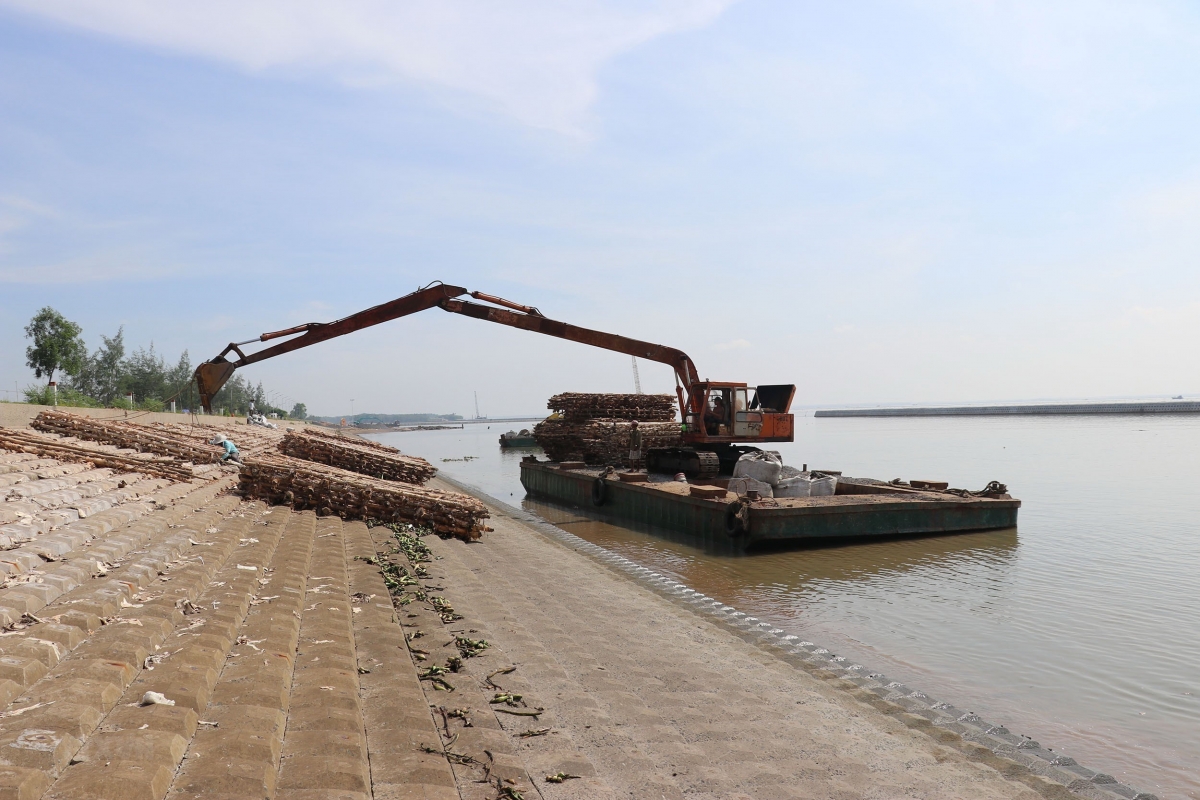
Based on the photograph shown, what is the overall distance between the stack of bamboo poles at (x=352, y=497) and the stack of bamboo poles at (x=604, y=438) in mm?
12442

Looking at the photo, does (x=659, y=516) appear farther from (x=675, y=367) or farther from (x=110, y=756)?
(x=110, y=756)

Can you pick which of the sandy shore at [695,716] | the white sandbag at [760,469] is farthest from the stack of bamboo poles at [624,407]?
the sandy shore at [695,716]

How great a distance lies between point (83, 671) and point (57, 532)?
321 centimetres

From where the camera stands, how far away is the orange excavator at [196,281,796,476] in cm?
1992

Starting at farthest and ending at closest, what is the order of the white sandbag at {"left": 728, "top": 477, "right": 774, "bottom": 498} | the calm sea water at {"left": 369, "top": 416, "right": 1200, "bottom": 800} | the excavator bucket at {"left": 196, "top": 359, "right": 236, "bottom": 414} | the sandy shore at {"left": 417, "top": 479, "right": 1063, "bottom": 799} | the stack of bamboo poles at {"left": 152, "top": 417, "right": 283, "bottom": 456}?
the excavator bucket at {"left": 196, "top": 359, "right": 236, "bottom": 414} → the white sandbag at {"left": 728, "top": 477, "right": 774, "bottom": 498} → the stack of bamboo poles at {"left": 152, "top": 417, "right": 283, "bottom": 456} → the calm sea water at {"left": 369, "top": 416, "right": 1200, "bottom": 800} → the sandy shore at {"left": 417, "top": 479, "right": 1063, "bottom": 799}

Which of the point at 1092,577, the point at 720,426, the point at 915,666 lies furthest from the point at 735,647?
the point at 720,426

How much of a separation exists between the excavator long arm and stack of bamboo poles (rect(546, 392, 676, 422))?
114 inches

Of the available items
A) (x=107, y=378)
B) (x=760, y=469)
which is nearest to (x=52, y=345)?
(x=107, y=378)

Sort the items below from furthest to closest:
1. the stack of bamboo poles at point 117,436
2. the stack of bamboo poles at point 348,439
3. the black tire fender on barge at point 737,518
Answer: the stack of bamboo poles at point 348,439 < the black tire fender on barge at point 737,518 < the stack of bamboo poles at point 117,436

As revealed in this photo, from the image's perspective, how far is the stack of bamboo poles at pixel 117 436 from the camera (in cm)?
1287

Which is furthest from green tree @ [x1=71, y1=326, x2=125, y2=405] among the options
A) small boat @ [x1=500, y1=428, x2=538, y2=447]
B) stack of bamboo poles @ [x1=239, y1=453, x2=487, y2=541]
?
stack of bamboo poles @ [x1=239, y1=453, x2=487, y2=541]

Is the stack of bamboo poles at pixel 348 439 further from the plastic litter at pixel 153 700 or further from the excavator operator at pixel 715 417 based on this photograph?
the plastic litter at pixel 153 700

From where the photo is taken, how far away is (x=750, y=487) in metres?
16.9

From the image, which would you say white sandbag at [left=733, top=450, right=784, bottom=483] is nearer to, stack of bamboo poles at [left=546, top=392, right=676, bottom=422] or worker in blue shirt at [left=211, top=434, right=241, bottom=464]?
stack of bamboo poles at [left=546, top=392, right=676, bottom=422]
